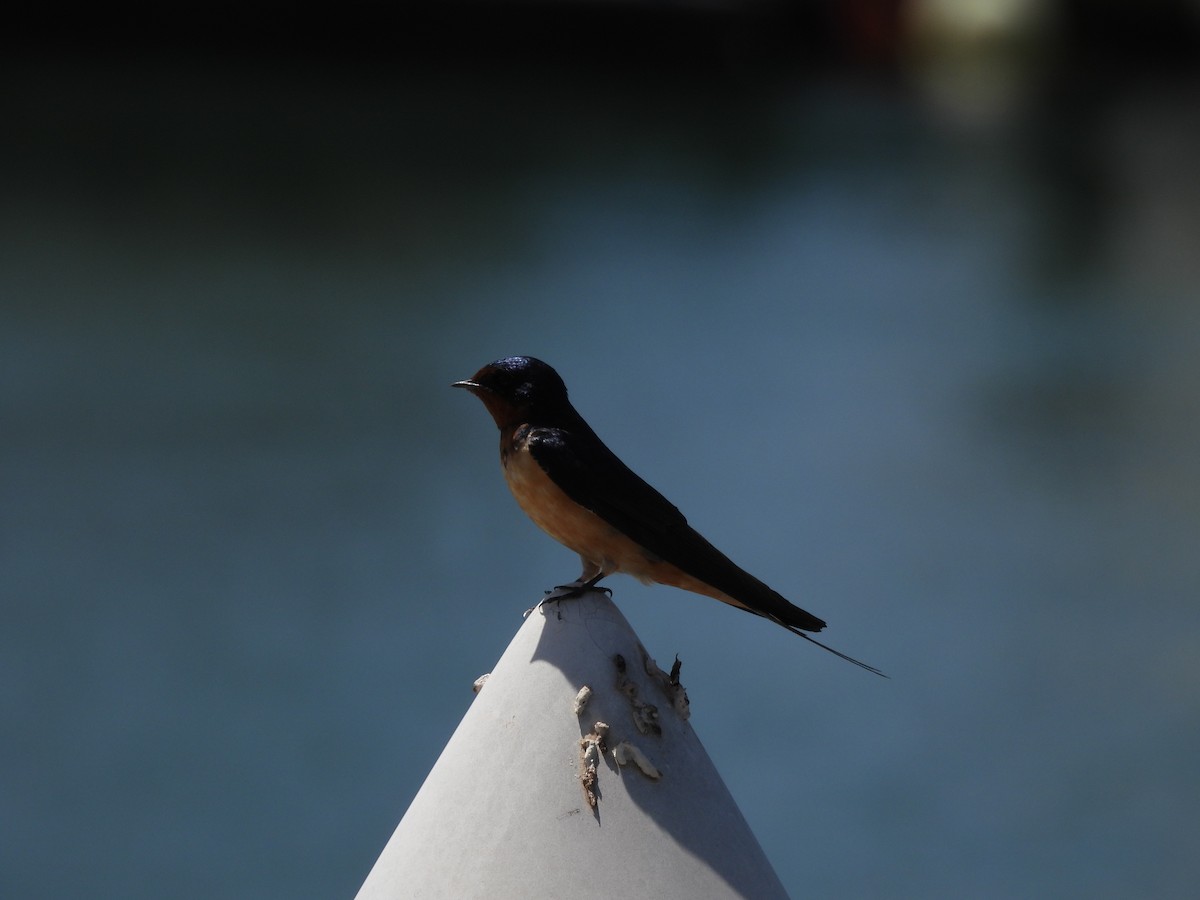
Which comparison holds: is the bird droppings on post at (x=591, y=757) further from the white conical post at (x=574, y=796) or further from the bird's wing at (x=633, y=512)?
the bird's wing at (x=633, y=512)

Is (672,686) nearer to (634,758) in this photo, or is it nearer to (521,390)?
(634,758)

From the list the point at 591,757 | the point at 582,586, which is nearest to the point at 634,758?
the point at 591,757

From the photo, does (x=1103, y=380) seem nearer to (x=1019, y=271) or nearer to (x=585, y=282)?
(x=1019, y=271)

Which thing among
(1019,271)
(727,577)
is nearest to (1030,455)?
(1019,271)

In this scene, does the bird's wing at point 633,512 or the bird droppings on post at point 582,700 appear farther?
the bird's wing at point 633,512

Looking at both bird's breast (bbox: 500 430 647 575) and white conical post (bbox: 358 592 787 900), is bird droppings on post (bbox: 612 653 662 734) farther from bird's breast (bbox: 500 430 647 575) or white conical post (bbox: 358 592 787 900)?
bird's breast (bbox: 500 430 647 575)

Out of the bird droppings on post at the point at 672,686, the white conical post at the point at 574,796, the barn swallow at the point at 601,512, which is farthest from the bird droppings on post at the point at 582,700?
the barn swallow at the point at 601,512
